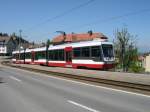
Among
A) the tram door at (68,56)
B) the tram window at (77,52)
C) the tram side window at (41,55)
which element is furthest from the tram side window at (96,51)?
the tram side window at (41,55)

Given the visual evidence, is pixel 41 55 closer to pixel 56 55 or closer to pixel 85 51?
pixel 56 55

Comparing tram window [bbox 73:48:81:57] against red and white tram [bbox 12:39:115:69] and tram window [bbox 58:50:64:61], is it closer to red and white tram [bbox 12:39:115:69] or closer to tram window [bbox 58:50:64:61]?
red and white tram [bbox 12:39:115:69]

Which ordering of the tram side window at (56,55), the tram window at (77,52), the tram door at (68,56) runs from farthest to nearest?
the tram side window at (56,55) < the tram door at (68,56) < the tram window at (77,52)

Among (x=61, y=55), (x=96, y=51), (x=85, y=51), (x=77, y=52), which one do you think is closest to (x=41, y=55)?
(x=61, y=55)

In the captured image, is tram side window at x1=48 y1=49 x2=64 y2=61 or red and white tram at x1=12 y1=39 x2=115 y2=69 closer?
red and white tram at x1=12 y1=39 x2=115 y2=69

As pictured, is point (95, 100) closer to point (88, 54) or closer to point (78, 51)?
point (88, 54)

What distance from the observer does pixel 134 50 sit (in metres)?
67.6

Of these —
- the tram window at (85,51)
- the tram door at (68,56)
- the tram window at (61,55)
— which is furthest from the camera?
the tram window at (61,55)

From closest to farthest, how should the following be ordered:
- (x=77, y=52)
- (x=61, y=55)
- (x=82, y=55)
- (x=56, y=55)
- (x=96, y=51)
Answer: (x=96, y=51) → (x=82, y=55) → (x=77, y=52) → (x=61, y=55) → (x=56, y=55)

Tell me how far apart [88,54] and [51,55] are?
42.4 feet

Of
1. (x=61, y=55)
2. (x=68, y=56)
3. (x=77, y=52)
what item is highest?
(x=77, y=52)

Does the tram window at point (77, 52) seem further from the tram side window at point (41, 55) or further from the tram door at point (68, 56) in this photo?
the tram side window at point (41, 55)

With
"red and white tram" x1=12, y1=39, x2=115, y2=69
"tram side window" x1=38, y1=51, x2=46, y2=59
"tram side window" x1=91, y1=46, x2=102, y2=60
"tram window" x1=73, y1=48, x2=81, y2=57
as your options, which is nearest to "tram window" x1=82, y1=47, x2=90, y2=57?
"red and white tram" x1=12, y1=39, x2=115, y2=69

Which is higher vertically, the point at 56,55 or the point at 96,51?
the point at 96,51
